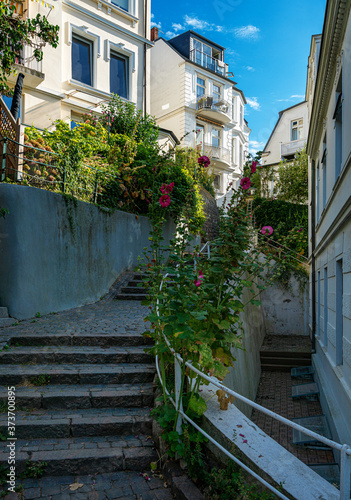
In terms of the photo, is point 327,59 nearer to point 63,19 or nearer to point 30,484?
point 30,484

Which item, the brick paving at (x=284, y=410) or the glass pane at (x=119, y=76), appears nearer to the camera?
the brick paving at (x=284, y=410)

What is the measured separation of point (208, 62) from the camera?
2716 centimetres

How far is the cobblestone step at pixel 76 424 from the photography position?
381cm

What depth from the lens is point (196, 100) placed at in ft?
82.4

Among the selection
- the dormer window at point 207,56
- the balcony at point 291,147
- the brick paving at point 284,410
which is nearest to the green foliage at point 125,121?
the brick paving at point 284,410

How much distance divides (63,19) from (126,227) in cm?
878

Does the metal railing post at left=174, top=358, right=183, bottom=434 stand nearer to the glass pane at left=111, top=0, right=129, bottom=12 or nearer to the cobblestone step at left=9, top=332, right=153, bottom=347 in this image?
the cobblestone step at left=9, top=332, right=153, bottom=347

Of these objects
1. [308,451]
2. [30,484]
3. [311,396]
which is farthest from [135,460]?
[311,396]

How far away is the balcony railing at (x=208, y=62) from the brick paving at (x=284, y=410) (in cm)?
2225

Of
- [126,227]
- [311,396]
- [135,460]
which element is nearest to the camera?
[135,460]

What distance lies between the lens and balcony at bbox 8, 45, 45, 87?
11.7 m

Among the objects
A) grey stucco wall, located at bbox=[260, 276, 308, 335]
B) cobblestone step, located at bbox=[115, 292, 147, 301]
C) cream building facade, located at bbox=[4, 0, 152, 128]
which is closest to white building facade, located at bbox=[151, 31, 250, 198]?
cream building facade, located at bbox=[4, 0, 152, 128]

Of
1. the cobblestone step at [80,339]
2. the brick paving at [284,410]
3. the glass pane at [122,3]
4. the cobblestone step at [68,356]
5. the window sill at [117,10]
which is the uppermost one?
the glass pane at [122,3]

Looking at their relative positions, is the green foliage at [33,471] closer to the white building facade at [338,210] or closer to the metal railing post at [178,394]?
the metal railing post at [178,394]
